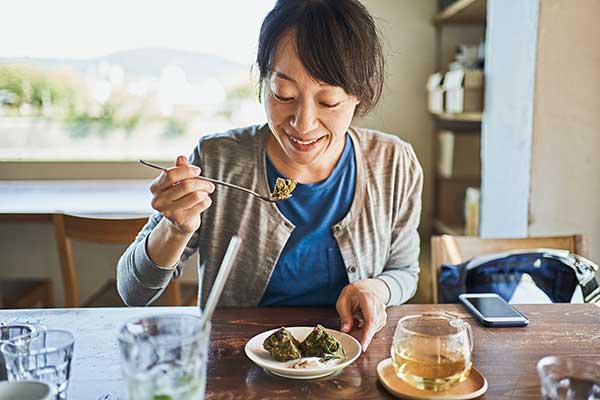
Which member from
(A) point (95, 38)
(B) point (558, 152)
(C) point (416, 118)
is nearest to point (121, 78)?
(A) point (95, 38)

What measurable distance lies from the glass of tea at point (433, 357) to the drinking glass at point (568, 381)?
12 cm

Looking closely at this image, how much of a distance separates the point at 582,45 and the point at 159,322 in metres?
1.80

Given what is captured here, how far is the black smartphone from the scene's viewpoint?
1210mm

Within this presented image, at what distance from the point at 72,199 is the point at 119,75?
2.78ft

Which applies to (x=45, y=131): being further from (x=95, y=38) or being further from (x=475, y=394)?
(x=475, y=394)

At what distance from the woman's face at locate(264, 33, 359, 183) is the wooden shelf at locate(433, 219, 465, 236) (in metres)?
1.98

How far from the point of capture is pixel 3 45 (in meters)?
3.48

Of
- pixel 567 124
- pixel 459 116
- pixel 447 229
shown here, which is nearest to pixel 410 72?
pixel 459 116

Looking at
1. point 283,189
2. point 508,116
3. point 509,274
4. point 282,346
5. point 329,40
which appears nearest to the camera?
point 282,346

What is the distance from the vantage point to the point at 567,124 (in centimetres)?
213

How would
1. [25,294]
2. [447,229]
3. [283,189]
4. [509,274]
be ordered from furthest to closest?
[447,229] → [25,294] → [509,274] → [283,189]

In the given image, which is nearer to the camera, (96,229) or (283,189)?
(283,189)

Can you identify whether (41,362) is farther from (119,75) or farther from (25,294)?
(119,75)

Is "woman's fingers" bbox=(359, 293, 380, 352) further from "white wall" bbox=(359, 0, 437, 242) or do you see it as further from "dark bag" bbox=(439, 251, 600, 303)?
"white wall" bbox=(359, 0, 437, 242)
